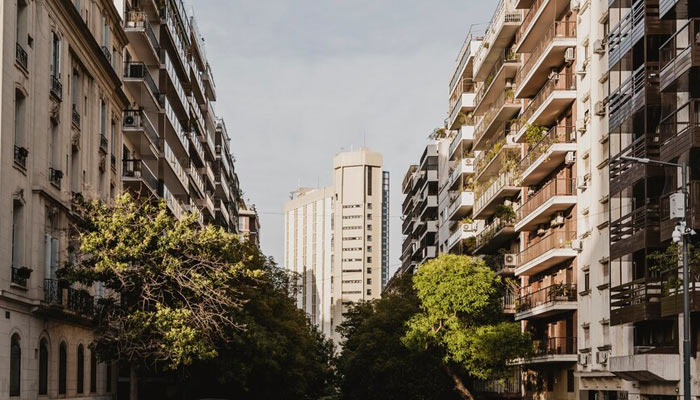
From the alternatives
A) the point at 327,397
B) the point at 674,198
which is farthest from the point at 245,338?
the point at 327,397

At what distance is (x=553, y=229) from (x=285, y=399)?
18366 mm

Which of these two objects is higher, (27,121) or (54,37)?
(54,37)

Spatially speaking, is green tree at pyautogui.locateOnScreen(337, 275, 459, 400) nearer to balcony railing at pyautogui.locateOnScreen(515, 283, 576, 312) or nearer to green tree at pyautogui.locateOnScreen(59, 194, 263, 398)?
balcony railing at pyautogui.locateOnScreen(515, 283, 576, 312)

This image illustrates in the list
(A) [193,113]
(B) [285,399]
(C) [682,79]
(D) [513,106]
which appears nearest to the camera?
(C) [682,79]

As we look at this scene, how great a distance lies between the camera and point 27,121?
3478cm

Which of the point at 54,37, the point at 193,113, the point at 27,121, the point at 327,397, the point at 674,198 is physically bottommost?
the point at 327,397

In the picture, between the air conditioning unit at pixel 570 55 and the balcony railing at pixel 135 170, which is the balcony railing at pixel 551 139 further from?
the balcony railing at pixel 135 170

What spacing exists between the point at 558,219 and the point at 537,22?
11078mm

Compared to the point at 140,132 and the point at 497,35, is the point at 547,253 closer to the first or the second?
the point at 497,35

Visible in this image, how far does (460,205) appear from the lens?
8600 centimetres

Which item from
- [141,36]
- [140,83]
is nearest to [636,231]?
[140,83]

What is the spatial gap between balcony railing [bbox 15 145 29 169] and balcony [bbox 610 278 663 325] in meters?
21.0

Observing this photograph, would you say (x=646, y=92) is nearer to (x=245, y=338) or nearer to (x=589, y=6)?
(x=589, y=6)

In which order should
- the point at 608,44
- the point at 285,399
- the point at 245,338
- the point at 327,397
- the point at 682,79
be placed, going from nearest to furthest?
the point at 682,79
the point at 608,44
the point at 245,338
the point at 285,399
the point at 327,397
